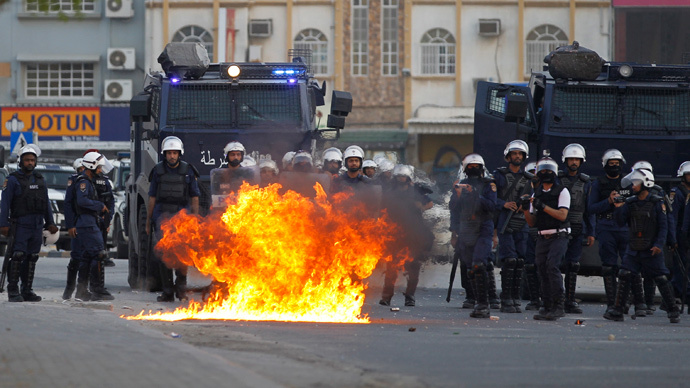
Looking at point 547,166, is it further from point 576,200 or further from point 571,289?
point 571,289

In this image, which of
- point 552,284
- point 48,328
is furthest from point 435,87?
point 48,328

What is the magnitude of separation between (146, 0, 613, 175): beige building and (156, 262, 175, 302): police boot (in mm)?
28726

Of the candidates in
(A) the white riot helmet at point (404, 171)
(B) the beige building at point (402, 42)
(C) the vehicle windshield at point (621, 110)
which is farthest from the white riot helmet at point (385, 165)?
(B) the beige building at point (402, 42)

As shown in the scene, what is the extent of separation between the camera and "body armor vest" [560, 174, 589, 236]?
15414 millimetres

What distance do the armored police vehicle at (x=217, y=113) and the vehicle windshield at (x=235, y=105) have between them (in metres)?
0.01

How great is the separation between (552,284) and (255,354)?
5261 millimetres

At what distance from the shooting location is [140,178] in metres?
18.1

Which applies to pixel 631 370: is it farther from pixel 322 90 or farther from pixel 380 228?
pixel 322 90

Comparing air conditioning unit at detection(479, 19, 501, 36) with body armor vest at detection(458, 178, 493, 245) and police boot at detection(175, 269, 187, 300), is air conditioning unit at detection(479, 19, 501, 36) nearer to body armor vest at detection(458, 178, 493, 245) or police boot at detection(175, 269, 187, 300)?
body armor vest at detection(458, 178, 493, 245)

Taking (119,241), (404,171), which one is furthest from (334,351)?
(119,241)

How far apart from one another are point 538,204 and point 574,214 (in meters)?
1.27

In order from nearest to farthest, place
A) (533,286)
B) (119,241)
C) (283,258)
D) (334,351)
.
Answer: (334,351), (283,258), (533,286), (119,241)

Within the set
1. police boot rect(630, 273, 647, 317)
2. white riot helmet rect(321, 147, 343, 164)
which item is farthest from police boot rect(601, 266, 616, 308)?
white riot helmet rect(321, 147, 343, 164)

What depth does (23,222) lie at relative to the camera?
599 inches
